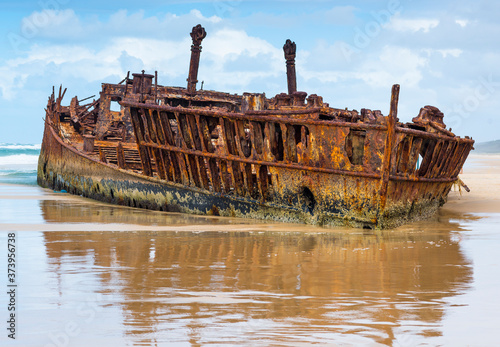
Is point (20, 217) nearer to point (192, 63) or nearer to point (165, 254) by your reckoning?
point (165, 254)

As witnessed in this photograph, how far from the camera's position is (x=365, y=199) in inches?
354

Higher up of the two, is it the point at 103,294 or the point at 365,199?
the point at 365,199

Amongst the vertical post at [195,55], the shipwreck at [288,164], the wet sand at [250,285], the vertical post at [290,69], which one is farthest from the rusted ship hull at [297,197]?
the vertical post at [290,69]

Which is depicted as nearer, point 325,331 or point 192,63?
point 325,331

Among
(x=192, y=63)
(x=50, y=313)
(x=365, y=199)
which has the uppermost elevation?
(x=192, y=63)

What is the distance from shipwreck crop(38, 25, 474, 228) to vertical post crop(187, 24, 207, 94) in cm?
319

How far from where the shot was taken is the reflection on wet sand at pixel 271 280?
394 cm

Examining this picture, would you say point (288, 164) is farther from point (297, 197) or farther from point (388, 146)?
point (388, 146)

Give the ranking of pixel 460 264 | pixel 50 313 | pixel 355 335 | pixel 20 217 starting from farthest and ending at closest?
pixel 20 217, pixel 460 264, pixel 50 313, pixel 355 335

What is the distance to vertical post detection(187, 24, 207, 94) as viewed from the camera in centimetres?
1644

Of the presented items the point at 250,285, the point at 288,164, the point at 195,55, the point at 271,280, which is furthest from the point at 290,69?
the point at 250,285

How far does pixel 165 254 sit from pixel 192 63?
10.7 metres

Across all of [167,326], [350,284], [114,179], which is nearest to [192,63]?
[114,179]

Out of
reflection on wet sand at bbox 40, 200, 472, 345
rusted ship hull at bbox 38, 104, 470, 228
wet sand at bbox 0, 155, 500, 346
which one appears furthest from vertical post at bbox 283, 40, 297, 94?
reflection on wet sand at bbox 40, 200, 472, 345
